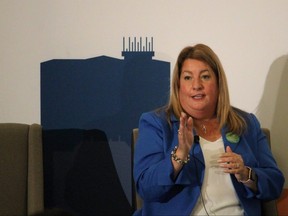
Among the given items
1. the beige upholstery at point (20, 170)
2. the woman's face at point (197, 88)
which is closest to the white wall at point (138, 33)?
the beige upholstery at point (20, 170)

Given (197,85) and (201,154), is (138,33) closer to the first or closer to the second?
(197,85)

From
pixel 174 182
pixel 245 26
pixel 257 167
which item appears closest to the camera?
pixel 174 182

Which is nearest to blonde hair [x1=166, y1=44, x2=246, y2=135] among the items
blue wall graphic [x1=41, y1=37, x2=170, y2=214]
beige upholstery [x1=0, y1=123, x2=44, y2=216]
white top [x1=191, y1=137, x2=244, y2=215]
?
white top [x1=191, y1=137, x2=244, y2=215]

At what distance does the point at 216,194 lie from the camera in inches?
64.7

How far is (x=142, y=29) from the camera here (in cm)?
214

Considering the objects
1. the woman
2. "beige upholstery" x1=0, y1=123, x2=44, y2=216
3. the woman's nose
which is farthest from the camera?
"beige upholstery" x1=0, y1=123, x2=44, y2=216

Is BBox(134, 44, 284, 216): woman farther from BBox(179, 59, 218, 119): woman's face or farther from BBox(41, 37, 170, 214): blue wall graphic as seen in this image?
BBox(41, 37, 170, 214): blue wall graphic

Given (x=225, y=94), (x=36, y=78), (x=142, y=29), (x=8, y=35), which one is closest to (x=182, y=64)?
(x=225, y=94)

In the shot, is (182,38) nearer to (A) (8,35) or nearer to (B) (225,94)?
(B) (225,94)

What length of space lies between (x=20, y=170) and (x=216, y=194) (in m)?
0.92

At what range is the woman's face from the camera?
5.74 ft

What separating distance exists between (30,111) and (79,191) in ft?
1.68

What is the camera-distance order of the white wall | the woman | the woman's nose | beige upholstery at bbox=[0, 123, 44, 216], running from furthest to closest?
the white wall
beige upholstery at bbox=[0, 123, 44, 216]
the woman's nose
the woman

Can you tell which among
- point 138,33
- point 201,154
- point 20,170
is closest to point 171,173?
point 201,154
